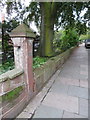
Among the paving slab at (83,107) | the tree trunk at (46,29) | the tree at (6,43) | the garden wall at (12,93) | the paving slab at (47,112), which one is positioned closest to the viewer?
the garden wall at (12,93)

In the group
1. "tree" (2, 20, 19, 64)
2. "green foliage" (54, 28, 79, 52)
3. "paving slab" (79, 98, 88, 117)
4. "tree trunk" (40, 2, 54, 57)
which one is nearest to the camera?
"paving slab" (79, 98, 88, 117)

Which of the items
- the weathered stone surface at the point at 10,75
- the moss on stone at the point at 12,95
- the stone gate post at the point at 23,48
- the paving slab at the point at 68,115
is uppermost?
the stone gate post at the point at 23,48

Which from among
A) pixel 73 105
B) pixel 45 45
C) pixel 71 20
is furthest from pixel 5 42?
pixel 71 20

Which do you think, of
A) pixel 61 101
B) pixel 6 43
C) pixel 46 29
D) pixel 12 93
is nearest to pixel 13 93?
pixel 12 93

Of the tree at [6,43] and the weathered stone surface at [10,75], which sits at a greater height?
the tree at [6,43]

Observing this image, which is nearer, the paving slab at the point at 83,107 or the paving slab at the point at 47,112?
the paving slab at the point at 47,112

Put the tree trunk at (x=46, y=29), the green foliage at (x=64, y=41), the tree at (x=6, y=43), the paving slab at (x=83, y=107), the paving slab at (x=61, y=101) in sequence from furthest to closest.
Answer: the green foliage at (x=64, y=41)
the tree trunk at (x=46, y=29)
the tree at (x=6, y=43)
the paving slab at (x=61, y=101)
the paving slab at (x=83, y=107)

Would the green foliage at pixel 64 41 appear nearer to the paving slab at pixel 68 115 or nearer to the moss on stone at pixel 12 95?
the paving slab at pixel 68 115

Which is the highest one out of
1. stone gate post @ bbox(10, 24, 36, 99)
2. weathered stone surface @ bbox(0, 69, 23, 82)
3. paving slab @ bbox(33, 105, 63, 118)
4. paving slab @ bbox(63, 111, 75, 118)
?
stone gate post @ bbox(10, 24, 36, 99)

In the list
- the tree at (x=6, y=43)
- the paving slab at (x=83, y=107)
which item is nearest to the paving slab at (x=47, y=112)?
the paving slab at (x=83, y=107)

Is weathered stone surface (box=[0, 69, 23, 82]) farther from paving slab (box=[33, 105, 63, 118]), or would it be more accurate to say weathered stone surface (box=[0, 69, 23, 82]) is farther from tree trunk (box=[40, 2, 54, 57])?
tree trunk (box=[40, 2, 54, 57])

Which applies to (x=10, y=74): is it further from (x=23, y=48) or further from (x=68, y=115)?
(x=68, y=115)

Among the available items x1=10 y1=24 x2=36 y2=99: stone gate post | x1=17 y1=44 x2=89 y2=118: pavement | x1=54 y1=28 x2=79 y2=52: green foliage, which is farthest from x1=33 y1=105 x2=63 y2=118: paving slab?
x1=54 y1=28 x2=79 y2=52: green foliage

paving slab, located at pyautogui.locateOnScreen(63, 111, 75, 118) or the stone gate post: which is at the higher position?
the stone gate post
